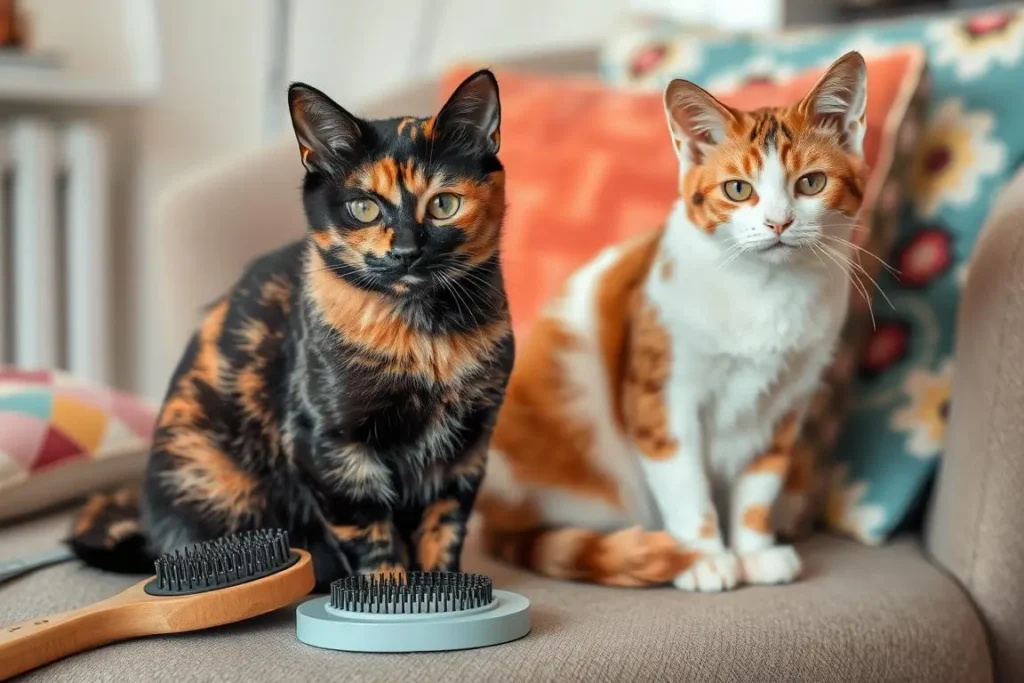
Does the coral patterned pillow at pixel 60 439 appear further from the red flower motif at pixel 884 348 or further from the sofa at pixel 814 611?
the red flower motif at pixel 884 348

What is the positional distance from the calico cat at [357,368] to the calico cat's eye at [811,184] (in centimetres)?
25

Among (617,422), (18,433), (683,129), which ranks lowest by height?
(18,433)

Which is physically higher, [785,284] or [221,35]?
[221,35]

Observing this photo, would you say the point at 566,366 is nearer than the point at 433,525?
No

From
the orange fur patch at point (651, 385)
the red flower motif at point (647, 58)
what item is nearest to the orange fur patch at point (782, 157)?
the orange fur patch at point (651, 385)

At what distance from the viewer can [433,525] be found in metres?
0.90

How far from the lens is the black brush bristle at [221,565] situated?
0.78 m

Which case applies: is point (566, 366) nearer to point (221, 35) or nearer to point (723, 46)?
point (723, 46)

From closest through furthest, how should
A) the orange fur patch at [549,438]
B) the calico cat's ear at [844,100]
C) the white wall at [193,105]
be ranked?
the calico cat's ear at [844,100] → the orange fur patch at [549,438] → the white wall at [193,105]

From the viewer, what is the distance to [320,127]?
78 cm

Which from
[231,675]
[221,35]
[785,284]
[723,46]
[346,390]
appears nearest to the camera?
[231,675]

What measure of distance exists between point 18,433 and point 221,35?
107 cm

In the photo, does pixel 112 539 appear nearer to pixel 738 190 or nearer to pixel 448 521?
pixel 448 521

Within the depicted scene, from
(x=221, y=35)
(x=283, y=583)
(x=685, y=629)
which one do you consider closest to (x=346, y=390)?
(x=283, y=583)
